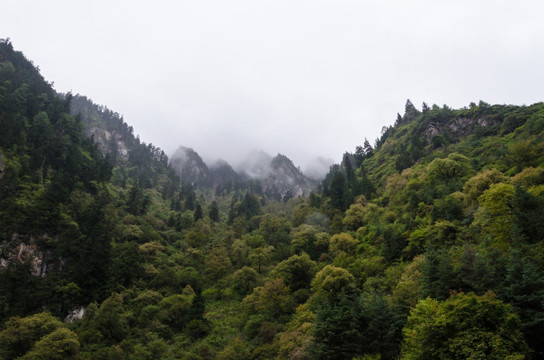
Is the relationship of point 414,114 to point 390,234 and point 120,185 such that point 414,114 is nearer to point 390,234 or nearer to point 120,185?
point 390,234

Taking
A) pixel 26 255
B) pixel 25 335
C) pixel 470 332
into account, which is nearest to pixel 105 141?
pixel 26 255

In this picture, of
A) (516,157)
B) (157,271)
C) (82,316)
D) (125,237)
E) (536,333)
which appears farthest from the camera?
(125,237)

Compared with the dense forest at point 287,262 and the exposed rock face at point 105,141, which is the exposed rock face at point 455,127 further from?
the exposed rock face at point 105,141

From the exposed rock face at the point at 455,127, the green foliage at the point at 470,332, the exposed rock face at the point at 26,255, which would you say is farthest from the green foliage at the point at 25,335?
the exposed rock face at the point at 455,127

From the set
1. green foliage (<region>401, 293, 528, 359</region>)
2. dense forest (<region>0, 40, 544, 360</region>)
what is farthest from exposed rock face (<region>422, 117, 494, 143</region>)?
green foliage (<region>401, 293, 528, 359</region>)

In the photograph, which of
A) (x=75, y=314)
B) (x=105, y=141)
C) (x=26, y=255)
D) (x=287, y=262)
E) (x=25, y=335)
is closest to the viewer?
(x=25, y=335)

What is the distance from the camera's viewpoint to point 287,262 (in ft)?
182

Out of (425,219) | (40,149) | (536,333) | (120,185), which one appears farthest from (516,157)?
(120,185)

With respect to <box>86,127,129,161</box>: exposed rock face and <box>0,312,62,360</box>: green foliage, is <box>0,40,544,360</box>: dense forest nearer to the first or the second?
<box>0,312,62,360</box>: green foliage

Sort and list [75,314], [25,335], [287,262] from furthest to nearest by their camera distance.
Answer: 1. [287,262]
2. [75,314]
3. [25,335]

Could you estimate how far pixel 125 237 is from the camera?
7219cm

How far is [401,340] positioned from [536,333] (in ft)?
33.1

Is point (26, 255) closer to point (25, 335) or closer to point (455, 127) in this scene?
point (25, 335)

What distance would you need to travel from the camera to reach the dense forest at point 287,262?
2573cm
